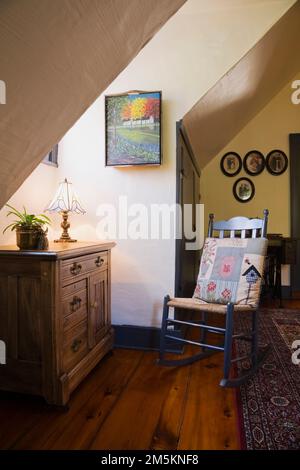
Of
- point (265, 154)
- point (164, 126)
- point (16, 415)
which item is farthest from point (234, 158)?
point (16, 415)

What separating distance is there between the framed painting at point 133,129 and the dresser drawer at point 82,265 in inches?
28.4

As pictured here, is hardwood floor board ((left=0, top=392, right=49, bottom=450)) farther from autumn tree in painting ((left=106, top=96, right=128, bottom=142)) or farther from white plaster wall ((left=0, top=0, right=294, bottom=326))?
autumn tree in painting ((left=106, top=96, right=128, bottom=142))

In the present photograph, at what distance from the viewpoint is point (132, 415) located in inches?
53.7

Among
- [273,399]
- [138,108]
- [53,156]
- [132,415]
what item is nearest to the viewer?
[132,415]

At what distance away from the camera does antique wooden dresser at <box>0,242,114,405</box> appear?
1.39 meters

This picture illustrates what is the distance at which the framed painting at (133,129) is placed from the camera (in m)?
2.07

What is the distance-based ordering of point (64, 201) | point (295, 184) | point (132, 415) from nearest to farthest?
1. point (132, 415)
2. point (64, 201)
3. point (295, 184)

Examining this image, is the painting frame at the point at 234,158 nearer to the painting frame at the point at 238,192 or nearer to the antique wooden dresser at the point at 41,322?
the painting frame at the point at 238,192

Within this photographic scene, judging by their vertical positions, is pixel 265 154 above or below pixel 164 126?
above

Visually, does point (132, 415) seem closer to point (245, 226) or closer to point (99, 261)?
point (99, 261)

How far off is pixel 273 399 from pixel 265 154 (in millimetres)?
3314
